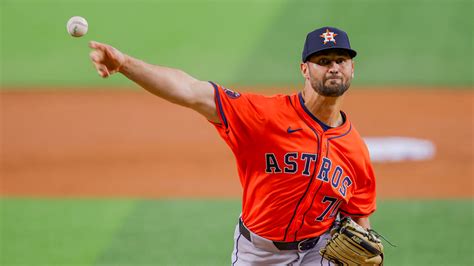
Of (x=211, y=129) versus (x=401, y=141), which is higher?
(x=211, y=129)

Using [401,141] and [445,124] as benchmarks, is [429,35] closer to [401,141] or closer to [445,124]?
[445,124]

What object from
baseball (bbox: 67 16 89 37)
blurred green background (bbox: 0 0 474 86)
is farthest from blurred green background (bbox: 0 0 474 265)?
baseball (bbox: 67 16 89 37)

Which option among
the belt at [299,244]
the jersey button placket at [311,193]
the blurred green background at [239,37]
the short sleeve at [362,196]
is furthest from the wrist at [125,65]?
the blurred green background at [239,37]

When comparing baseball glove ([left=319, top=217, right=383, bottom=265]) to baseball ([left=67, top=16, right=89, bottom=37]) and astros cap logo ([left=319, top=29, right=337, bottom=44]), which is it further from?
baseball ([left=67, top=16, right=89, bottom=37])

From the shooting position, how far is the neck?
5148mm

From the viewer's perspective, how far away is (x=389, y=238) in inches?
340

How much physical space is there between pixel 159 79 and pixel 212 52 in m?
12.9

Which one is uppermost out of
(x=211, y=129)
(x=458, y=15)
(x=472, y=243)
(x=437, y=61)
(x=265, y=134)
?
(x=458, y=15)

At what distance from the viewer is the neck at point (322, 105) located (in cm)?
515

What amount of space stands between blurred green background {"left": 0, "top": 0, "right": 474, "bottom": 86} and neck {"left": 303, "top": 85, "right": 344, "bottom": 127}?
10.2 metres

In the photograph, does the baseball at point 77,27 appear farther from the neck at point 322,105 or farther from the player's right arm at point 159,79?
the neck at point 322,105

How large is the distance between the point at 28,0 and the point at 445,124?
37.0 feet

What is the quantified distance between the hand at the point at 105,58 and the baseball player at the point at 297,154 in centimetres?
58

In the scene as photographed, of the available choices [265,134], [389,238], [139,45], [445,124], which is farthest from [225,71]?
[265,134]
